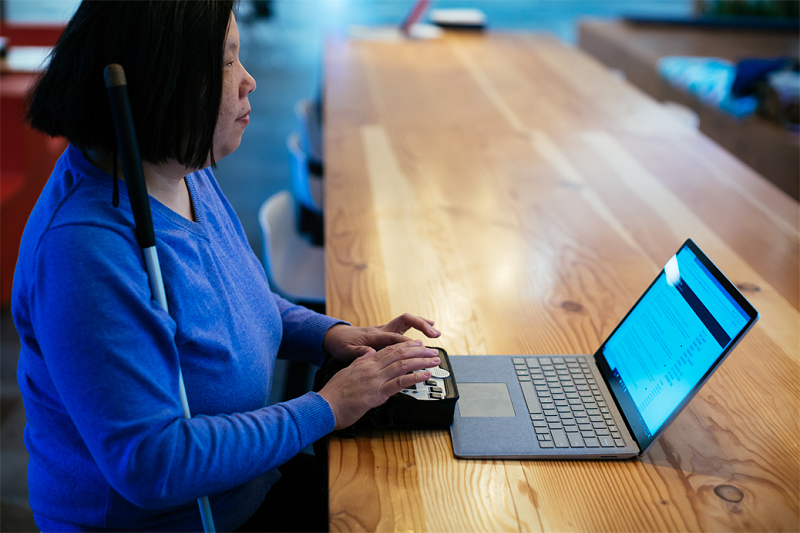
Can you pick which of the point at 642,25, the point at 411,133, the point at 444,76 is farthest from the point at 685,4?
the point at 411,133

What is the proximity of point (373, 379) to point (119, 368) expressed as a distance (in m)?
0.36

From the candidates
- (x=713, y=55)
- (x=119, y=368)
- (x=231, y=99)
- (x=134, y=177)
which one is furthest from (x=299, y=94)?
(x=119, y=368)

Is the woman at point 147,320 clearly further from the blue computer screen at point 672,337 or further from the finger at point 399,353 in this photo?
the blue computer screen at point 672,337

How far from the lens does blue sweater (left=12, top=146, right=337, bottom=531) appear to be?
749mm

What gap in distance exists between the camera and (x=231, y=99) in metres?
0.89

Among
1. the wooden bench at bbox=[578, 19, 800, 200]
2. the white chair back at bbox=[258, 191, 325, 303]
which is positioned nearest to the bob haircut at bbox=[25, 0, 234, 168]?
the white chair back at bbox=[258, 191, 325, 303]

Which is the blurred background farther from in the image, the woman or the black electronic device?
the black electronic device

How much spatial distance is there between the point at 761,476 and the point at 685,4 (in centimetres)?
1218

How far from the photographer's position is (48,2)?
933 cm

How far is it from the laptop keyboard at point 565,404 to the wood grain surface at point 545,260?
0.15 ft

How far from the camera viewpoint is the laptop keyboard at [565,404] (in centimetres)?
95

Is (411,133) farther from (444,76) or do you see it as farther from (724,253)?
(724,253)

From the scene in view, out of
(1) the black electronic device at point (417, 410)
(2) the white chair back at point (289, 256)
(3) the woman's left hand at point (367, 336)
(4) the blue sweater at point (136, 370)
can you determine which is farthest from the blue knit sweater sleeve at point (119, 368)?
(2) the white chair back at point (289, 256)

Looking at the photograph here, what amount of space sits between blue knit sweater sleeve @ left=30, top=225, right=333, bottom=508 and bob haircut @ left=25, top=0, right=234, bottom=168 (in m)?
0.14
